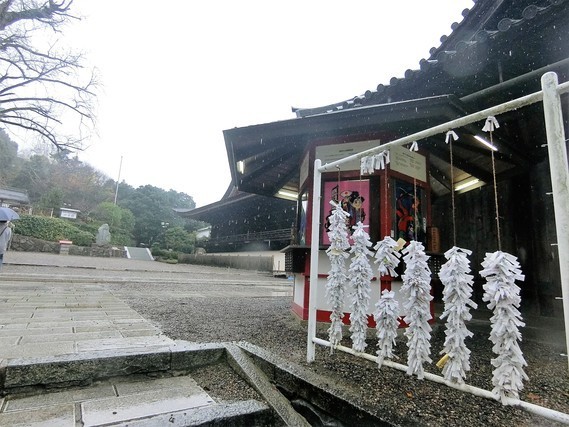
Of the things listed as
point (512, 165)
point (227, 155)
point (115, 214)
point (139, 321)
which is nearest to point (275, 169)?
point (227, 155)

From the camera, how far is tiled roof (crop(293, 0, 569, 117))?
3.11 m

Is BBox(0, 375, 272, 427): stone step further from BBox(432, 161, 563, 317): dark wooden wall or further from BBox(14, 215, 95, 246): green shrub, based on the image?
BBox(14, 215, 95, 246): green shrub

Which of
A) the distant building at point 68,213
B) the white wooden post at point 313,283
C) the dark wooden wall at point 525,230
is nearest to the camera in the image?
the white wooden post at point 313,283

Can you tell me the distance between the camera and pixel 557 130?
4.94 feet

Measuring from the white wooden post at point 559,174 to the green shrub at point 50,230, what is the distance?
3530 cm

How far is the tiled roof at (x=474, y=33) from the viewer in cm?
311

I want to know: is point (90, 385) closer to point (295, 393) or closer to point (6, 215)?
point (295, 393)

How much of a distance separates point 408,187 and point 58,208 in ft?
133

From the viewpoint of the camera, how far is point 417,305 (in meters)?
2.03

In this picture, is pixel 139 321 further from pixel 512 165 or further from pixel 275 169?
pixel 512 165

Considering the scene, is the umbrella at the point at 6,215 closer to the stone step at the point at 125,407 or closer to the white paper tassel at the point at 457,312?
the stone step at the point at 125,407

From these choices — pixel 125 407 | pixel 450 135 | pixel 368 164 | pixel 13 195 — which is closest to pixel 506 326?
pixel 450 135

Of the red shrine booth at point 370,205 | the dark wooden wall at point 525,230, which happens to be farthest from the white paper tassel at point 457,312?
the dark wooden wall at point 525,230

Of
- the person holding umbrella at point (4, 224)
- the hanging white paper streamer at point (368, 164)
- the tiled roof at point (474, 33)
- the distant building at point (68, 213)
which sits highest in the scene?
the distant building at point (68, 213)
